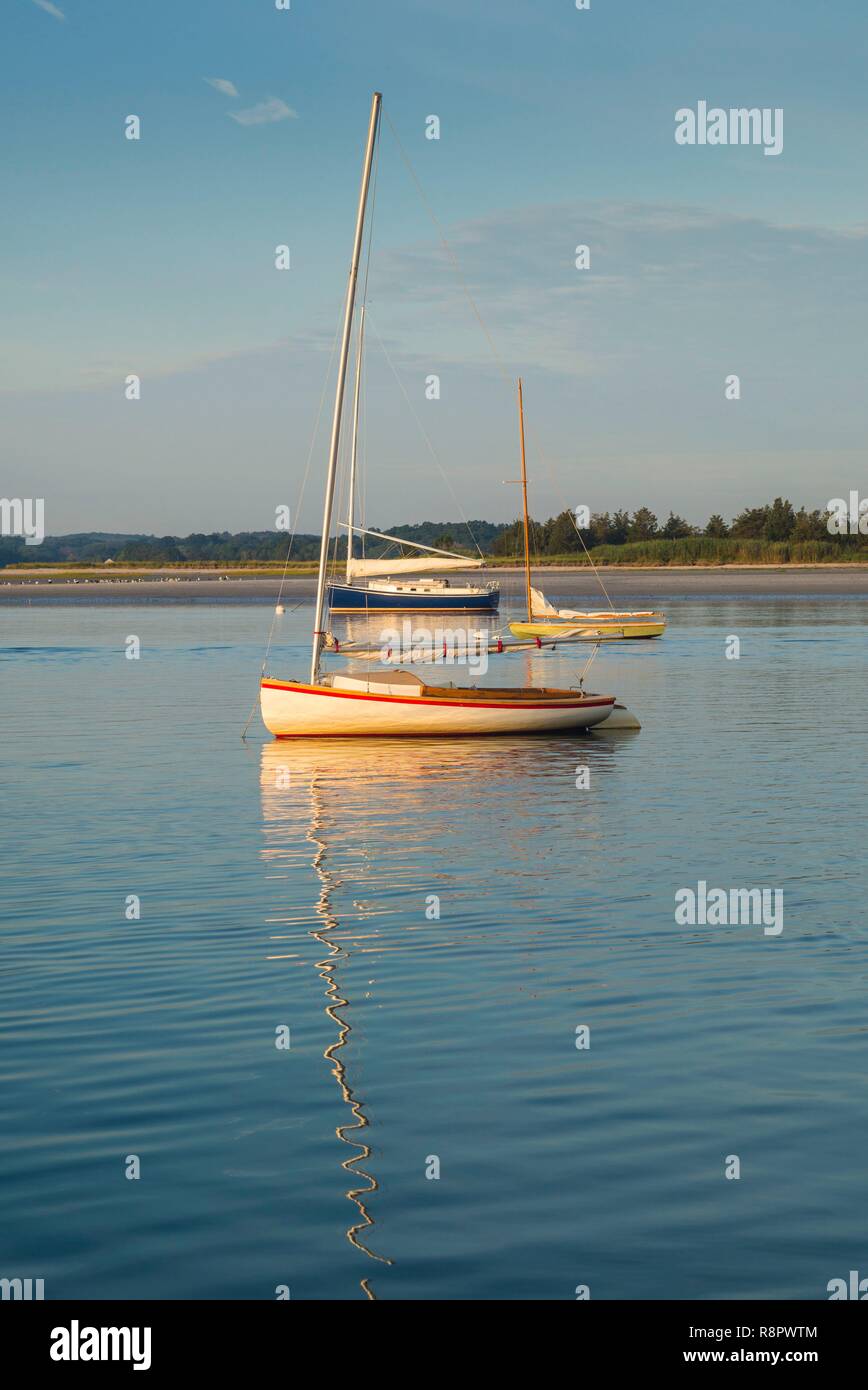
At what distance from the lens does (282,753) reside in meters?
35.5

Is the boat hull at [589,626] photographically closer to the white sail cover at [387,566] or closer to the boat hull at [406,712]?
the white sail cover at [387,566]

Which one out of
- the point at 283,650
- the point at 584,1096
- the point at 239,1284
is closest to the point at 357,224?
the point at 584,1096

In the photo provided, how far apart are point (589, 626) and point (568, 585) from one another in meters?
76.5

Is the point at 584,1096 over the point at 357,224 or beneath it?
beneath

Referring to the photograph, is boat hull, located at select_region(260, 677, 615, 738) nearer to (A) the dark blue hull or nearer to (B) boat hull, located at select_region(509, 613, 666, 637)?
(B) boat hull, located at select_region(509, 613, 666, 637)

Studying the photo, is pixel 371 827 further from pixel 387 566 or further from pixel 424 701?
pixel 387 566

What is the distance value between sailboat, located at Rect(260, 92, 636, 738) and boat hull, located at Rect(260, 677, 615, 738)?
0.02 metres

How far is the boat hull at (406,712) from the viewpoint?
36312mm

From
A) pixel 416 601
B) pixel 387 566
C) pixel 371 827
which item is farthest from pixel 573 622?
pixel 371 827

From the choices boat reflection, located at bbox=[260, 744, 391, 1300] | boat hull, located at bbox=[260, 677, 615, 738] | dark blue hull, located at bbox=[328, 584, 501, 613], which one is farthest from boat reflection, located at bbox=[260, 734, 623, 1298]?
dark blue hull, located at bbox=[328, 584, 501, 613]

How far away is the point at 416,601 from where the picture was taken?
116688mm
